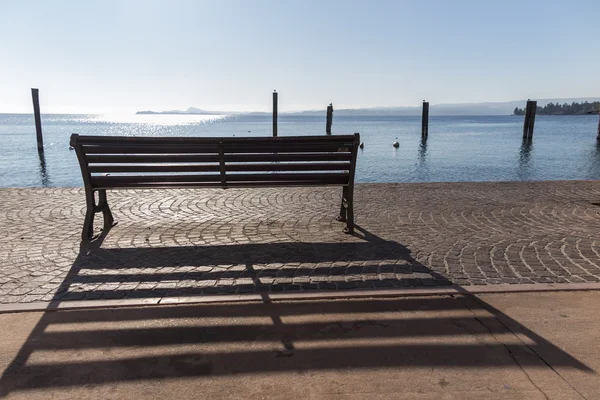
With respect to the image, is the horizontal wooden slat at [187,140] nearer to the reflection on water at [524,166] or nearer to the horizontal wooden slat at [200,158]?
the horizontal wooden slat at [200,158]

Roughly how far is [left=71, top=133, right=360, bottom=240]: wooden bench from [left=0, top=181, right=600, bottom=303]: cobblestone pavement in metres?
0.71

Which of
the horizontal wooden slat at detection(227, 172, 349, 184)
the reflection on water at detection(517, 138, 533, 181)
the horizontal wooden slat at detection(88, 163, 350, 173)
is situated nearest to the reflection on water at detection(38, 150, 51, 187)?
the horizontal wooden slat at detection(88, 163, 350, 173)

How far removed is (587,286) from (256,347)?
10.0ft

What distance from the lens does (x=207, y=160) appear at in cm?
502

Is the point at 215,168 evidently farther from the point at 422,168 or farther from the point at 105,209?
the point at 422,168

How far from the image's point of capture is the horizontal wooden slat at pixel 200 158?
4910 millimetres

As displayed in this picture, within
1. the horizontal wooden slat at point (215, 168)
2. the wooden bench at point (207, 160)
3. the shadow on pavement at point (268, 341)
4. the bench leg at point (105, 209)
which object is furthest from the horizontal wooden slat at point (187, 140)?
the shadow on pavement at point (268, 341)

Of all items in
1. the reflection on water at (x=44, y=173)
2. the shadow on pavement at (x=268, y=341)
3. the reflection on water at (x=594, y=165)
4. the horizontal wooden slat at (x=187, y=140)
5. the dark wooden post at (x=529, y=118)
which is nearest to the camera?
the shadow on pavement at (x=268, y=341)

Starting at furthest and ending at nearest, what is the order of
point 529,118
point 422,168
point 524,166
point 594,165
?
1. point 529,118
2. point 594,165
3. point 524,166
4. point 422,168

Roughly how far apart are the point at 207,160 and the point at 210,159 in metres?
0.04

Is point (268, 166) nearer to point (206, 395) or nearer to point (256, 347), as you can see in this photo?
point (256, 347)

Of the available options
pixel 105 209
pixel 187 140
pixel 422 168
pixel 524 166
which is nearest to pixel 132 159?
pixel 187 140

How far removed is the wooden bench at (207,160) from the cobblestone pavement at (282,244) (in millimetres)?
708

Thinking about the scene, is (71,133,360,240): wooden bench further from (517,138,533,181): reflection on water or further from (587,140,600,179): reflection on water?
(587,140,600,179): reflection on water
